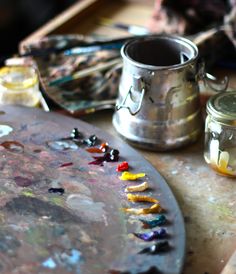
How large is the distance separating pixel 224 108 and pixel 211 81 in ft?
0.56

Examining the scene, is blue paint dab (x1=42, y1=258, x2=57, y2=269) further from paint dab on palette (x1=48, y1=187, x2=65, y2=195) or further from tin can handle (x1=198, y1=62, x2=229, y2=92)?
tin can handle (x1=198, y1=62, x2=229, y2=92)

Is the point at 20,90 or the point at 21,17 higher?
the point at 20,90

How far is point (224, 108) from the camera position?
0.80m

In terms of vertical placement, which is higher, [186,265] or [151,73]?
[151,73]

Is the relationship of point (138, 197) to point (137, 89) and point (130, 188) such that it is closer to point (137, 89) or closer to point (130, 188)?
point (130, 188)

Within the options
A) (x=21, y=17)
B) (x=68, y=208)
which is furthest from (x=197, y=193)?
(x=21, y=17)

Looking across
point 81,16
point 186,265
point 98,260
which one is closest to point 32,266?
point 98,260

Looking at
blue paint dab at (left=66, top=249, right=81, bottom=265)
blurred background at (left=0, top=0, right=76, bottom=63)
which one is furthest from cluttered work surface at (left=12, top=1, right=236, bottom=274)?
blurred background at (left=0, top=0, right=76, bottom=63)

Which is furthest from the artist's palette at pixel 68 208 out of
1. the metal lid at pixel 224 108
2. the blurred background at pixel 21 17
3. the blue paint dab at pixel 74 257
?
the blurred background at pixel 21 17

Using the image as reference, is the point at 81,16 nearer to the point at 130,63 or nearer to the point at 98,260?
the point at 130,63

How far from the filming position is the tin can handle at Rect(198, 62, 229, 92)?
34.3 inches

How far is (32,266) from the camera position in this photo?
2.10ft

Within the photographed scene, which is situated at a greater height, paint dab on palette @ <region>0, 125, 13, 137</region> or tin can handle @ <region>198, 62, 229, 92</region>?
tin can handle @ <region>198, 62, 229, 92</region>

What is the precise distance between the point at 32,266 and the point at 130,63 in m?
0.35
